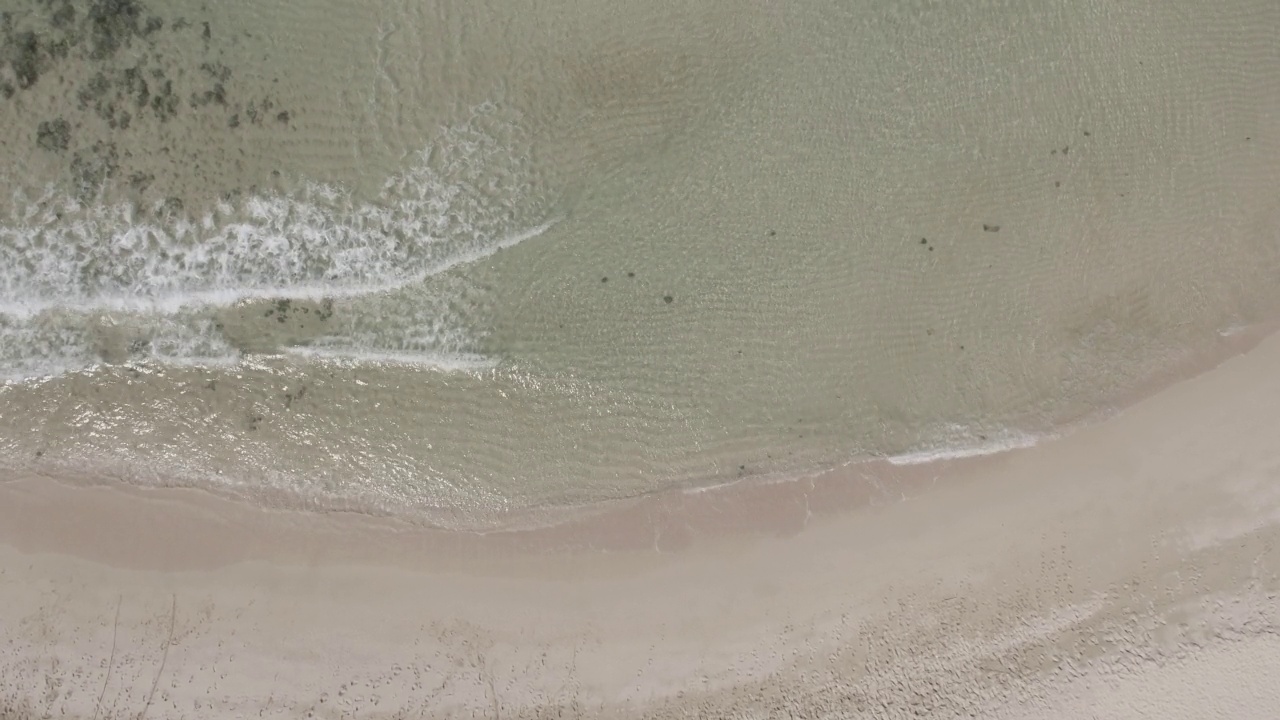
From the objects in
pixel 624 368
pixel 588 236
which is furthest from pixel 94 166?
pixel 624 368

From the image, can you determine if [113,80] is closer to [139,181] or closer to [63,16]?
[63,16]

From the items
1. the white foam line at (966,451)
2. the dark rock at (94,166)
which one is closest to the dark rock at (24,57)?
the dark rock at (94,166)

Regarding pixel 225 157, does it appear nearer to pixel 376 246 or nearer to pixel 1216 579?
pixel 376 246

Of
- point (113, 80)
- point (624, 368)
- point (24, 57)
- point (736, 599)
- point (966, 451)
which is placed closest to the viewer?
point (24, 57)

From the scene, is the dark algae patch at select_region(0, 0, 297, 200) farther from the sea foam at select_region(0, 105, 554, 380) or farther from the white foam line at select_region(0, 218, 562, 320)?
the white foam line at select_region(0, 218, 562, 320)

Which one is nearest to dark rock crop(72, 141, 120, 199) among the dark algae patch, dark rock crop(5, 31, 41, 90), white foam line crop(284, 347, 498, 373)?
the dark algae patch

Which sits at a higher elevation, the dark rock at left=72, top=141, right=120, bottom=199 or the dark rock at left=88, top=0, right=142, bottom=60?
the dark rock at left=88, top=0, right=142, bottom=60

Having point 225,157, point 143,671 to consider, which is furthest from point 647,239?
point 143,671
